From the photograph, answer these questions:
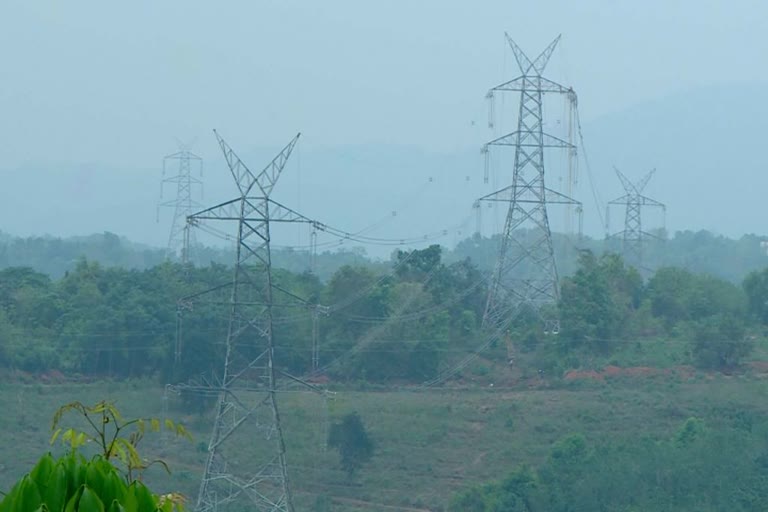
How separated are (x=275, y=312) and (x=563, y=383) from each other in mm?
9150

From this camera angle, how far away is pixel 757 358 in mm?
34781

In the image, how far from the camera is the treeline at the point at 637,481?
23.8m

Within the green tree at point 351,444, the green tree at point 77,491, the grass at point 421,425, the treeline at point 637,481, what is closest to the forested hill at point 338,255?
the grass at point 421,425

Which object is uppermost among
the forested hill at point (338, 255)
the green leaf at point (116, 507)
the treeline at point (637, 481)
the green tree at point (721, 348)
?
the forested hill at point (338, 255)

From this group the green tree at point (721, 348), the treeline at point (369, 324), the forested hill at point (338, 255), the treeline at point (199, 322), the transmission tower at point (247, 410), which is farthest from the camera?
the forested hill at point (338, 255)

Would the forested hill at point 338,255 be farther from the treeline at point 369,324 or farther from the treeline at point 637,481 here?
the treeline at point 637,481

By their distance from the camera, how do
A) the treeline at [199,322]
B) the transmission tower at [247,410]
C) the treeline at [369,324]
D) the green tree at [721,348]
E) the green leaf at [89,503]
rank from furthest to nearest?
the green tree at [721,348]
the treeline at [369,324]
the treeline at [199,322]
the transmission tower at [247,410]
the green leaf at [89,503]

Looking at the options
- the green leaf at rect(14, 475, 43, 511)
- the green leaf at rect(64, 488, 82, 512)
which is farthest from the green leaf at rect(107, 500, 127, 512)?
the green leaf at rect(14, 475, 43, 511)

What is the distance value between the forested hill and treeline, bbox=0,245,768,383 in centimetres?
2748

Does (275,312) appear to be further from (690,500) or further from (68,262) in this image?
(68,262)

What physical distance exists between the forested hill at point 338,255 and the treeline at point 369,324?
1082 inches

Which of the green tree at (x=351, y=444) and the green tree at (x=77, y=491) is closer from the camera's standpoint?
the green tree at (x=77, y=491)

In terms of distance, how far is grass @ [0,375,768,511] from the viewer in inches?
1027

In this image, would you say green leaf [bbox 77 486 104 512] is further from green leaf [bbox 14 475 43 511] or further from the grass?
the grass
